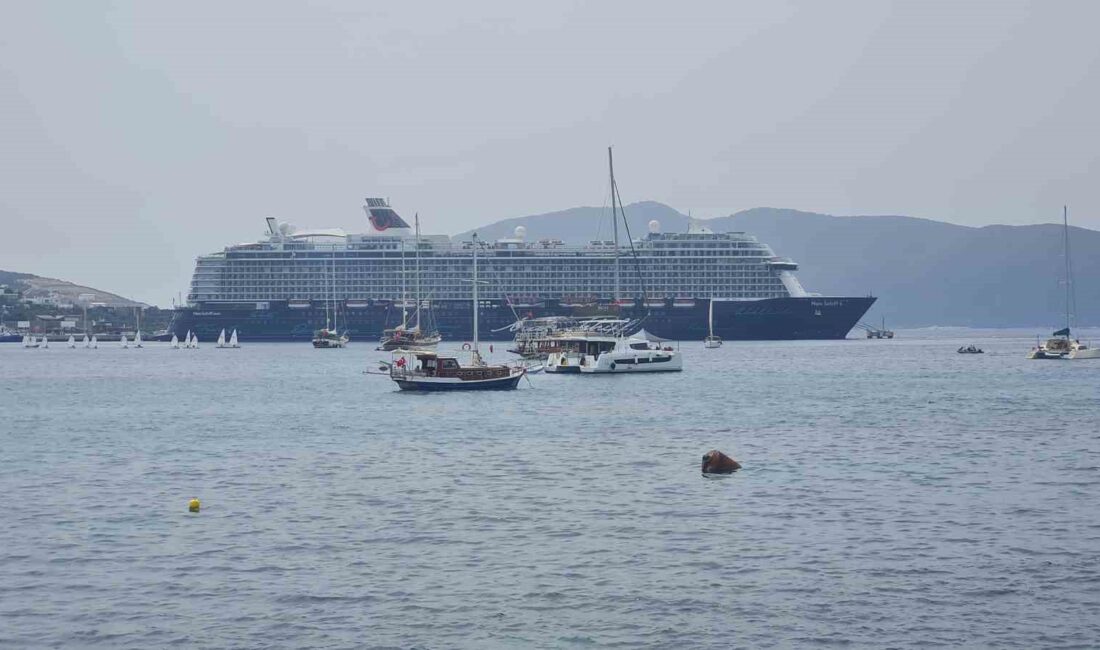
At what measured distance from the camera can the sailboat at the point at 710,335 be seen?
131 m

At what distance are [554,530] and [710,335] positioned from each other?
373ft

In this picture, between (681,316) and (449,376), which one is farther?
(681,316)

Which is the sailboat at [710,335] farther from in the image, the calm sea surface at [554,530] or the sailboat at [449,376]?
the calm sea surface at [554,530]

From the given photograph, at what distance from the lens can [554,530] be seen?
25.2 metres

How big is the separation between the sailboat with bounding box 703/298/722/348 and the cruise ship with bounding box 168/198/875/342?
925 mm

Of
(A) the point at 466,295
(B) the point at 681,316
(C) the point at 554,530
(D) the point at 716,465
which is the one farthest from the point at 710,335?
(C) the point at 554,530

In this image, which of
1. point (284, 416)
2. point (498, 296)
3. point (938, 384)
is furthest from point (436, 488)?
point (498, 296)

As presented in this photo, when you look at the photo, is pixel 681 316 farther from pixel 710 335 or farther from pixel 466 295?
pixel 466 295

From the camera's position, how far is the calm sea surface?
61.5 feet

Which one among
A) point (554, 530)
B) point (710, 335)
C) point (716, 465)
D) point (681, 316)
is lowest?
point (554, 530)

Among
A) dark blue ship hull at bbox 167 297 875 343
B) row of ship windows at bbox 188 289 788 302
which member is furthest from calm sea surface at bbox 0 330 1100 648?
row of ship windows at bbox 188 289 788 302

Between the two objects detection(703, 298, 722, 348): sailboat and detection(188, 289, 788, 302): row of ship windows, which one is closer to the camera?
detection(703, 298, 722, 348): sailboat

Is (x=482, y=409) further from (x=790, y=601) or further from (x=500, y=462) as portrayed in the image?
(x=790, y=601)

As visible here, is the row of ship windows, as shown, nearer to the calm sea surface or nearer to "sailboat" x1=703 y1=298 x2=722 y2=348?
"sailboat" x1=703 y1=298 x2=722 y2=348
